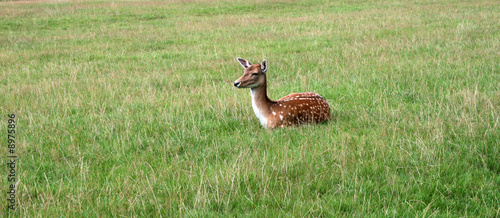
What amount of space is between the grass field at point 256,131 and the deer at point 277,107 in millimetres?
193

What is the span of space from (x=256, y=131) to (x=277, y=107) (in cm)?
49

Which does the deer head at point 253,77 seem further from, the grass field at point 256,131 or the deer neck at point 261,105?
the grass field at point 256,131

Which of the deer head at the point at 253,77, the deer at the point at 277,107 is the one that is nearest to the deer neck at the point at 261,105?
the deer at the point at 277,107

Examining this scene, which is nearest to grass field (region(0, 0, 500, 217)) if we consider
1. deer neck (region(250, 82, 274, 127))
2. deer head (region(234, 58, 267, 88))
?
deer neck (region(250, 82, 274, 127))

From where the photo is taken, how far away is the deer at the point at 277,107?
5.87 metres

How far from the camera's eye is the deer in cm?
587

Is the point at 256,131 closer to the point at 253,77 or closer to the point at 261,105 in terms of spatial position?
the point at 261,105

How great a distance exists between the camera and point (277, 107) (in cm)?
597

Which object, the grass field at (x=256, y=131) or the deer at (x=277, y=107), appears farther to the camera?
the deer at (x=277, y=107)

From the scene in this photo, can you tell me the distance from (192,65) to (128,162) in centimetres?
639

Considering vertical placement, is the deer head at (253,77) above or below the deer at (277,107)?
above

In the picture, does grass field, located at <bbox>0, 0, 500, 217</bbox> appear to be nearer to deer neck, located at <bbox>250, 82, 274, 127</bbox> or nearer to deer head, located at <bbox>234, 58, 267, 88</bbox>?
deer neck, located at <bbox>250, 82, 274, 127</bbox>

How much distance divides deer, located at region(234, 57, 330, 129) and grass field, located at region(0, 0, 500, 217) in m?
0.19

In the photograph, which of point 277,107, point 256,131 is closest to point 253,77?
point 277,107
